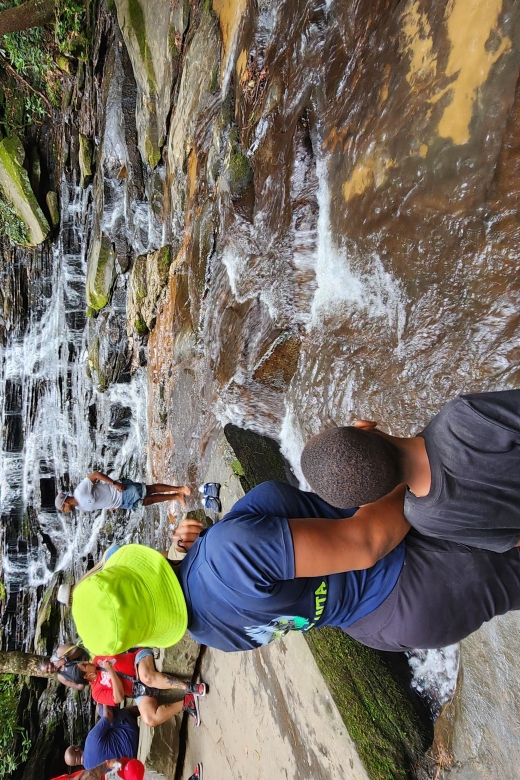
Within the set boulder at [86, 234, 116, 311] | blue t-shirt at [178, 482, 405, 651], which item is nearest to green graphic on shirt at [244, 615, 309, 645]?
blue t-shirt at [178, 482, 405, 651]

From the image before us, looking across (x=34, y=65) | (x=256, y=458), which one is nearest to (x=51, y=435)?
(x=256, y=458)

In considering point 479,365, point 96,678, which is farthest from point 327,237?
point 96,678

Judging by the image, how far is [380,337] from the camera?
3.52 metres

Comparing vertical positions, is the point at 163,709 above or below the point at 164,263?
below

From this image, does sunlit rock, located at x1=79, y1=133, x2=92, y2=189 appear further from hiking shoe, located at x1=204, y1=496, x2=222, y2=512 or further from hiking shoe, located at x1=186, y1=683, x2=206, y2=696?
hiking shoe, located at x1=186, y1=683, x2=206, y2=696

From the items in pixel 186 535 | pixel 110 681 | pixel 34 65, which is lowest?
pixel 110 681

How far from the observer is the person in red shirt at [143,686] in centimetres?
405

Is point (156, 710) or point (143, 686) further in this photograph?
point (143, 686)

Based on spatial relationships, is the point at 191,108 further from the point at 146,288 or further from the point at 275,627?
the point at 275,627

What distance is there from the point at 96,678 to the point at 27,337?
6452 mm

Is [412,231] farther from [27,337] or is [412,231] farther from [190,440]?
[27,337]

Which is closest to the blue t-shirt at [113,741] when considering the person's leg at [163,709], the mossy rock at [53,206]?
the person's leg at [163,709]

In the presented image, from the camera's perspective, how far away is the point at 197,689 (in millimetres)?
4039

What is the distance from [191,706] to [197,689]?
226mm
